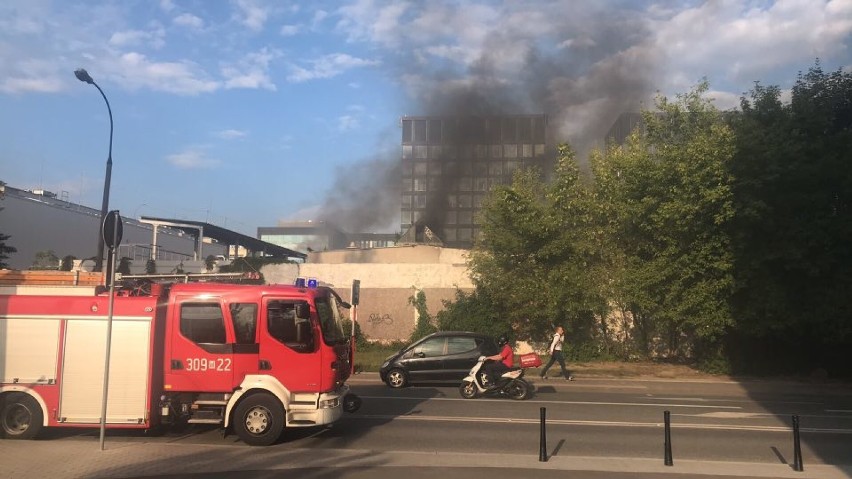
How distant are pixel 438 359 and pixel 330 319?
7.45m

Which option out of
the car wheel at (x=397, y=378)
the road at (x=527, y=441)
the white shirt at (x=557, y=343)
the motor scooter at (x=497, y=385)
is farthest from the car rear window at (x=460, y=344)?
the white shirt at (x=557, y=343)

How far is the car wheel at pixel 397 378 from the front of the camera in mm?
16797

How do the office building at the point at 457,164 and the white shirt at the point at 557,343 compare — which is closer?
the white shirt at the point at 557,343

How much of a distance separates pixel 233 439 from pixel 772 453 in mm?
7569

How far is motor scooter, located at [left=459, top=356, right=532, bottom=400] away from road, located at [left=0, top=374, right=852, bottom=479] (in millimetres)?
238

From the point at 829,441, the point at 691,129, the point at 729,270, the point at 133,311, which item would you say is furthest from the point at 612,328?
the point at 133,311

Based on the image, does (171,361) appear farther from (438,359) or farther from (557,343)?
(557,343)

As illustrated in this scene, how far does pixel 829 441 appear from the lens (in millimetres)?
10180

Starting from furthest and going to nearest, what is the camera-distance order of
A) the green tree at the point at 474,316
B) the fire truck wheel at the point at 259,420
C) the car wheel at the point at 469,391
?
the green tree at the point at 474,316 < the car wheel at the point at 469,391 < the fire truck wheel at the point at 259,420

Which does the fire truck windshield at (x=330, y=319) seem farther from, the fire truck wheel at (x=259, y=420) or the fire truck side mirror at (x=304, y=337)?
the fire truck wheel at (x=259, y=420)

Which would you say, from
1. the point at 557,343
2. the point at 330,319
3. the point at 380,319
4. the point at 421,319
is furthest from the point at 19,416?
the point at 380,319

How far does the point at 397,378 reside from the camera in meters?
16.8

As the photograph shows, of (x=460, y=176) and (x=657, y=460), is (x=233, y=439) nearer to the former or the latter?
(x=657, y=460)

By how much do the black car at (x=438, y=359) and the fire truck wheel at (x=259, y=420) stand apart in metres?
7.81
